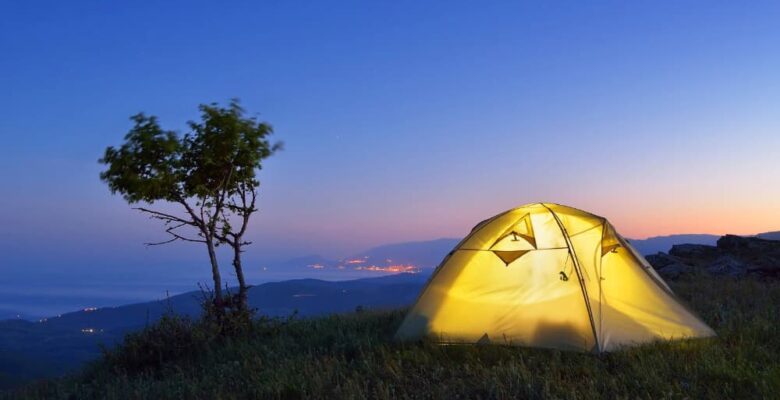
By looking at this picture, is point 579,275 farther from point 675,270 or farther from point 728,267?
point 728,267

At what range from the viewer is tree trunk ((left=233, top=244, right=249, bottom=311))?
14.7 m

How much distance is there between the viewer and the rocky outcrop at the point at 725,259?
65.2 ft

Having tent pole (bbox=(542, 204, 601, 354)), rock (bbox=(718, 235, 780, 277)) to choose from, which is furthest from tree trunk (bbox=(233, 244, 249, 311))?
rock (bbox=(718, 235, 780, 277))

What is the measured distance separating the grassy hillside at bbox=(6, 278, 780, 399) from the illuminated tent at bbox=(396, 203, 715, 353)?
0.47 metres

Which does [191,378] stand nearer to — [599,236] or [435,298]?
[435,298]

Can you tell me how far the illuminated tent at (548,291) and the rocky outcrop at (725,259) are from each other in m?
11.3

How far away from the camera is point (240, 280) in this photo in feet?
49.3

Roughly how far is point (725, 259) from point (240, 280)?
1737 centimetres

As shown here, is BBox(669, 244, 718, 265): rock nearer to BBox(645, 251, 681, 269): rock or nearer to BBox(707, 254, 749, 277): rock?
BBox(645, 251, 681, 269): rock

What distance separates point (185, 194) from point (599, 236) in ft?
34.1

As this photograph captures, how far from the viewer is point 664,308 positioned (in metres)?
10.1

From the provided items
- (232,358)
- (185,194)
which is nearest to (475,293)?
(232,358)

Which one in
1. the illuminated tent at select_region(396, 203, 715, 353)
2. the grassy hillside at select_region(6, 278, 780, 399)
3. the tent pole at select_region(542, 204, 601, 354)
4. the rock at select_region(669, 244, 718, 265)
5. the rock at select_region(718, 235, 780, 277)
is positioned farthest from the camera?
the rock at select_region(669, 244, 718, 265)

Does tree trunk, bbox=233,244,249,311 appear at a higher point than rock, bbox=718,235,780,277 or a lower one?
higher
